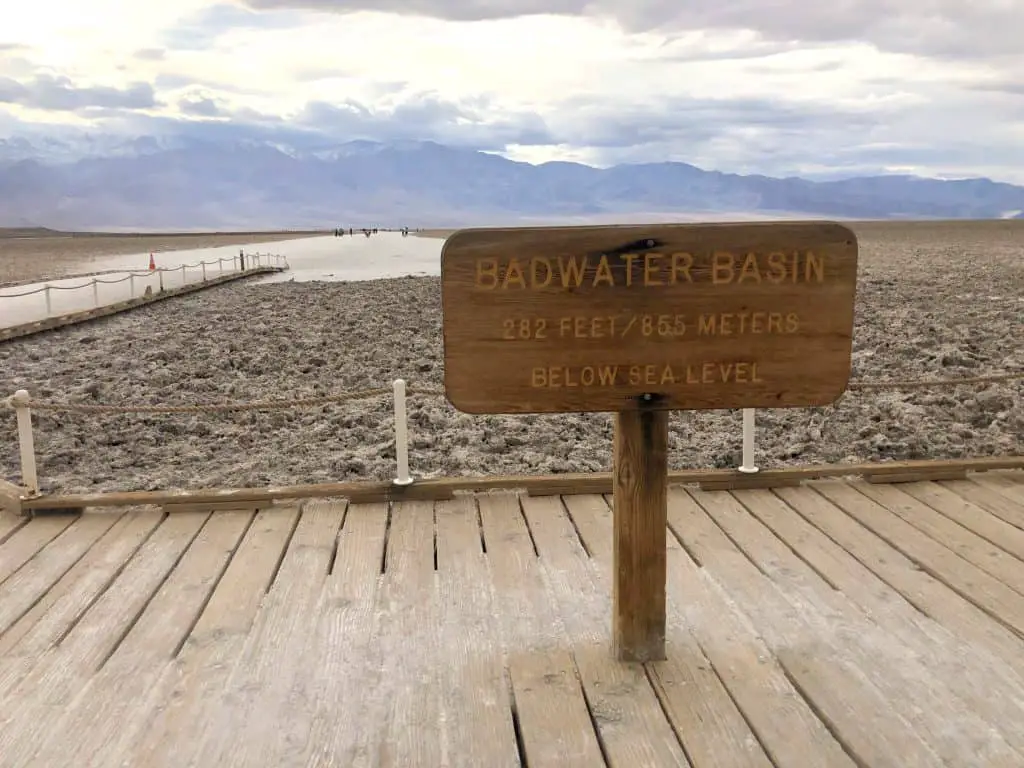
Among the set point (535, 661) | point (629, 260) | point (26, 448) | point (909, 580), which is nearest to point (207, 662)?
point (535, 661)

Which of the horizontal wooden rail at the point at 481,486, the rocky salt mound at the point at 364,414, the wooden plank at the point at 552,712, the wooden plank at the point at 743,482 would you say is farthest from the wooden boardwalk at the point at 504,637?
the rocky salt mound at the point at 364,414

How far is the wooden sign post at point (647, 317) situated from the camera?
10.8 feet

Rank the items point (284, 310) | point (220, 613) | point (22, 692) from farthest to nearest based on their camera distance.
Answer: point (284, 310) → point (220, 613) → point (22, 692)

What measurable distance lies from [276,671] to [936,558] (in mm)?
3257

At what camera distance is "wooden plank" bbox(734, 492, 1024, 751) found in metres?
3.28

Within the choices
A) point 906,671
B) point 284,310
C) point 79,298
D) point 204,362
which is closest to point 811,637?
point 906,671

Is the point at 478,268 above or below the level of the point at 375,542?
above

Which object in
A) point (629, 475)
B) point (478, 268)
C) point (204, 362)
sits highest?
point (478, 268)

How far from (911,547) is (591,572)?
67.7 inches

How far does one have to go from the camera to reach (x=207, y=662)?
362 centimetres

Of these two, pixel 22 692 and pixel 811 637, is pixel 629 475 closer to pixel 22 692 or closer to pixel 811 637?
pixel 811 637

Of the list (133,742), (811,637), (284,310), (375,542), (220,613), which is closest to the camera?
(133,742)

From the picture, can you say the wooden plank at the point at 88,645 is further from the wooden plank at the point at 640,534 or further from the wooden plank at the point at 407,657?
the wooden plank at the point at 640,534

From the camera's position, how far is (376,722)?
319 cm
